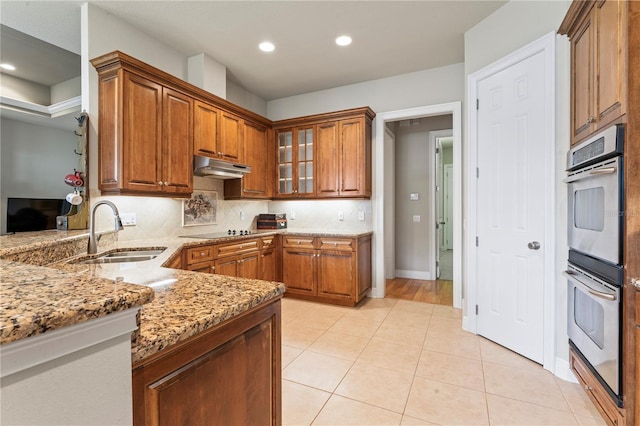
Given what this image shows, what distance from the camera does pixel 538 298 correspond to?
93.0 inches

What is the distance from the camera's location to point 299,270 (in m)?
3.97

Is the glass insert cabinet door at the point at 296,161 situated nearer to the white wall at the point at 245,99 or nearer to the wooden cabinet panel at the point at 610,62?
the white wall at the point at 245,99

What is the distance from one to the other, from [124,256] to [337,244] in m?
2.23

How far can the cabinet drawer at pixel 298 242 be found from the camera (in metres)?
3.91

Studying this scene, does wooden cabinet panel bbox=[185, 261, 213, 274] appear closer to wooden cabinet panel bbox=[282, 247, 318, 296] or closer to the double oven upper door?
wooden cabinet panel bbox=[282, 247, 318, 296]

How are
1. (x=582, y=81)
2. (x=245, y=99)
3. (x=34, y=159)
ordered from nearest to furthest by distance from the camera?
1. (x=582, y=81)
2. (x=34, y=159)
3. (x=245, y=99)

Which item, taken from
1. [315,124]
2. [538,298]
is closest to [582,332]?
[538,298]

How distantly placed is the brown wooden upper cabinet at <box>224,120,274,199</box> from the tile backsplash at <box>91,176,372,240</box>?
11.1 inches

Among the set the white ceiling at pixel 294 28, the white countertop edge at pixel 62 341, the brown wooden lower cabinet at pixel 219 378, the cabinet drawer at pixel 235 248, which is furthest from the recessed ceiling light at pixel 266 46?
the white countertop edge at pixel 62 341

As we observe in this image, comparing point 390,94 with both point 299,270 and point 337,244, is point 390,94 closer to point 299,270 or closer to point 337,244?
point 337,244

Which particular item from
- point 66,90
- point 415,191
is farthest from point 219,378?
point 415,191

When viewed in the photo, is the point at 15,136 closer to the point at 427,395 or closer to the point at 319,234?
the point at 319,234

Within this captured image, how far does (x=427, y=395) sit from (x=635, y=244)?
4.64 feet

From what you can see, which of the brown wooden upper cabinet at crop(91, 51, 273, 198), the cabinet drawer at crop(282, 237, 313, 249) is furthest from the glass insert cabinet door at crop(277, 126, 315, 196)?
the brown wooden upper cabinet at crop(91, 51, 273, 198)
